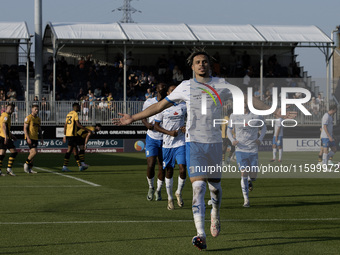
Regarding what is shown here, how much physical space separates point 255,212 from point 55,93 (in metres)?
31.3

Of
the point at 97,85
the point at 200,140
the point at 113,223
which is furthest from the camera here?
the point at 97,85

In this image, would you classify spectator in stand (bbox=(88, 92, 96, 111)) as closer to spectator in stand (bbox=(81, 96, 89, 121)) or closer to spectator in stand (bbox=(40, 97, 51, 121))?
spectator in stand (bbox=(81, 96, 89, 121))

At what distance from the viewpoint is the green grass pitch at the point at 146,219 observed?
9.13 meters

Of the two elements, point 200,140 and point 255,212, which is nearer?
point 200,140

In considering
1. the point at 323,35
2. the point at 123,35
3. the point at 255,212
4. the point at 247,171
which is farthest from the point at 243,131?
the point at 323,35

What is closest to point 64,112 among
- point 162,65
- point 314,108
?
point 162,65

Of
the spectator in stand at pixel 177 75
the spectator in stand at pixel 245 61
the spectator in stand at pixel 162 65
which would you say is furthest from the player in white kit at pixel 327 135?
the spectator in stand at pixel 245 61

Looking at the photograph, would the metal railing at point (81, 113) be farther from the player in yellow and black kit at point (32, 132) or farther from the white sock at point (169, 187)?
the white sock at point (169, 187)

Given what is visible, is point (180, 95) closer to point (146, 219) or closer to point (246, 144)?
point (146, 219)

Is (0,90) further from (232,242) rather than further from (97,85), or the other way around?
(232,242)

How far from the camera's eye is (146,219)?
11.8m

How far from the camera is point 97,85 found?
45.3 meters

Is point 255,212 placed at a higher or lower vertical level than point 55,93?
lower

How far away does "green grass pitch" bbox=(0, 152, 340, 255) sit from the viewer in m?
9.13
